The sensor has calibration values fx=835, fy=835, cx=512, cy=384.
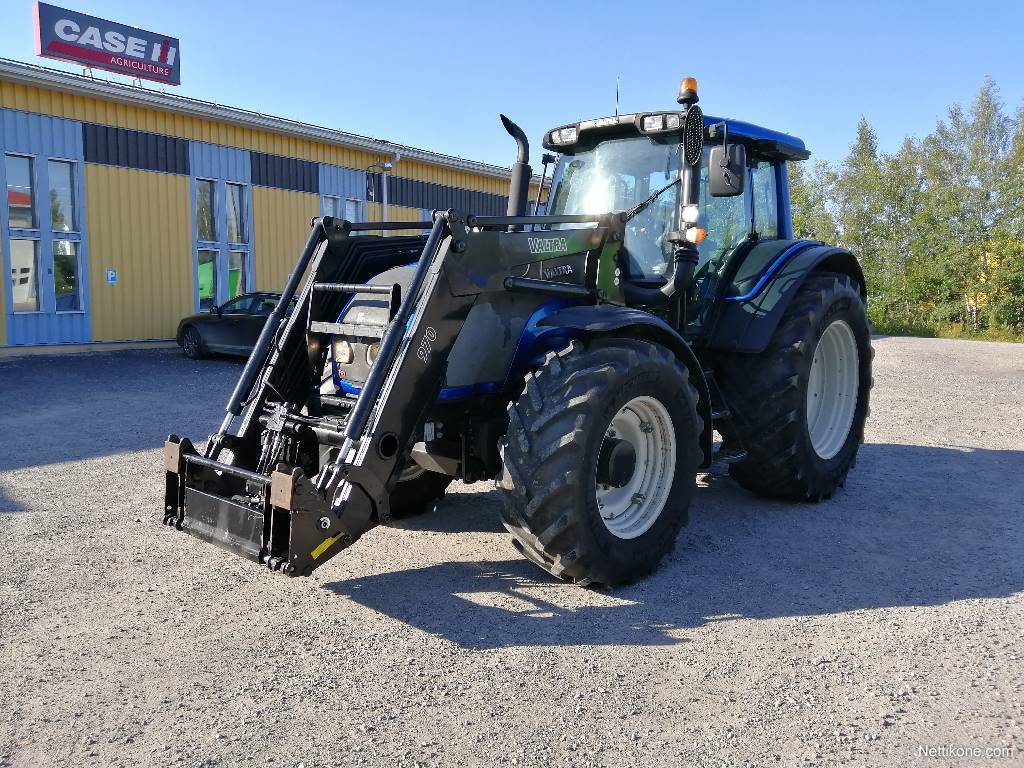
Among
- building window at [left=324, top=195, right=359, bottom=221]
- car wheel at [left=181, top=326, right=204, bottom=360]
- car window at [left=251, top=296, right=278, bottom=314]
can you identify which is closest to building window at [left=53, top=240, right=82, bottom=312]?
car wheel at [left=181, top=326, right=204, bottom=360]

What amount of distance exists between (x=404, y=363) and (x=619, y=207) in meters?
2.30

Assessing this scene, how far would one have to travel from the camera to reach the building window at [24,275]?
15602 mm

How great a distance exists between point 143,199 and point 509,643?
16.6 m

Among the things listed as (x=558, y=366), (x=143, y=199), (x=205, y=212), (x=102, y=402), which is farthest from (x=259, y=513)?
(x=205, y=212)

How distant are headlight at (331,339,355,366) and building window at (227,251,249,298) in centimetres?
1572

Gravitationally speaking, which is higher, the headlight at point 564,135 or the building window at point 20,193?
the building window at point 20,193

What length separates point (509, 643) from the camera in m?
3.66

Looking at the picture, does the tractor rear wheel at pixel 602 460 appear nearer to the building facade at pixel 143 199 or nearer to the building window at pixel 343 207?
the building facade at pixel 143 199

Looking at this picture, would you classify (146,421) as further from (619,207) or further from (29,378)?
(619,207)

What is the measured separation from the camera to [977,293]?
29203 millimetres

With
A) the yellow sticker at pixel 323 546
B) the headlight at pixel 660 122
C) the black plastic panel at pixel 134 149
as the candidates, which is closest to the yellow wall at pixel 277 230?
the black plastic panel at pixel 134 149

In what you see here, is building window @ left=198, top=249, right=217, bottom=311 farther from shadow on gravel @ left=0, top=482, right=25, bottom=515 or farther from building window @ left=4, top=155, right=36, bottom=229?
shadow on gravel @ left=0, top=482, right=25, bottom=515

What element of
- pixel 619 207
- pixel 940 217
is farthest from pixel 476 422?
pixel 940 217

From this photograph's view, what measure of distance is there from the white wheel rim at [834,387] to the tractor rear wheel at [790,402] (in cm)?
8
